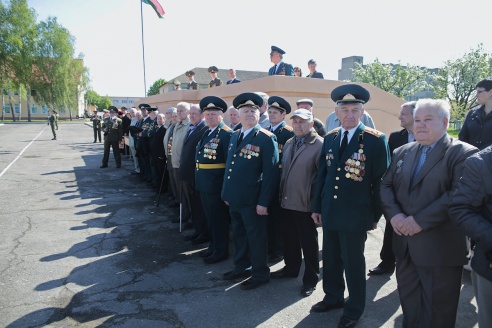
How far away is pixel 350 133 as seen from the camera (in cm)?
327

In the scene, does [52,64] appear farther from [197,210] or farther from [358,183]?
[358,183]

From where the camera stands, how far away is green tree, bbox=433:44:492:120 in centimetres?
4059

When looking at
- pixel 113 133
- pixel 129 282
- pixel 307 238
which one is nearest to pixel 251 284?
pixel 307 238

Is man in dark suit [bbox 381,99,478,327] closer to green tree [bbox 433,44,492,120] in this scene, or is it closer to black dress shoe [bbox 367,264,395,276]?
black dress shoe [bbox 367,264,395,276]

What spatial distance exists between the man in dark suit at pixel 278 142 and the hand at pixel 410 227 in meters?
1.98

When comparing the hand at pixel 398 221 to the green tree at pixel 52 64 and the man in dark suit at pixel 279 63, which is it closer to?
the man in dark suit at pixel 279 63

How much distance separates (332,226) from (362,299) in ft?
2.34

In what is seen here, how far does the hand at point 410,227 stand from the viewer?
2572 millimetres

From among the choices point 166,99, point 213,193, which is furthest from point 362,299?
point 166,99

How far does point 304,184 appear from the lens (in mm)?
3834

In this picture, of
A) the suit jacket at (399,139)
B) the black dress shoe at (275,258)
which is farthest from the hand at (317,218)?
the suit jacket at (399,139)

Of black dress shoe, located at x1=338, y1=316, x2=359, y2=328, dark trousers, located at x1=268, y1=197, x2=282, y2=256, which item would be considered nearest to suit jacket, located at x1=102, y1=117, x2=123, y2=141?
dark trousers, located at x1=268, y1=197, x2=282, y2=256

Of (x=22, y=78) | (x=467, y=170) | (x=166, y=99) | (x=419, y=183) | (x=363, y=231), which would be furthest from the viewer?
(x=22, y=78)

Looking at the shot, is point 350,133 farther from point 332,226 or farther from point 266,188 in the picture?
point 266,188
